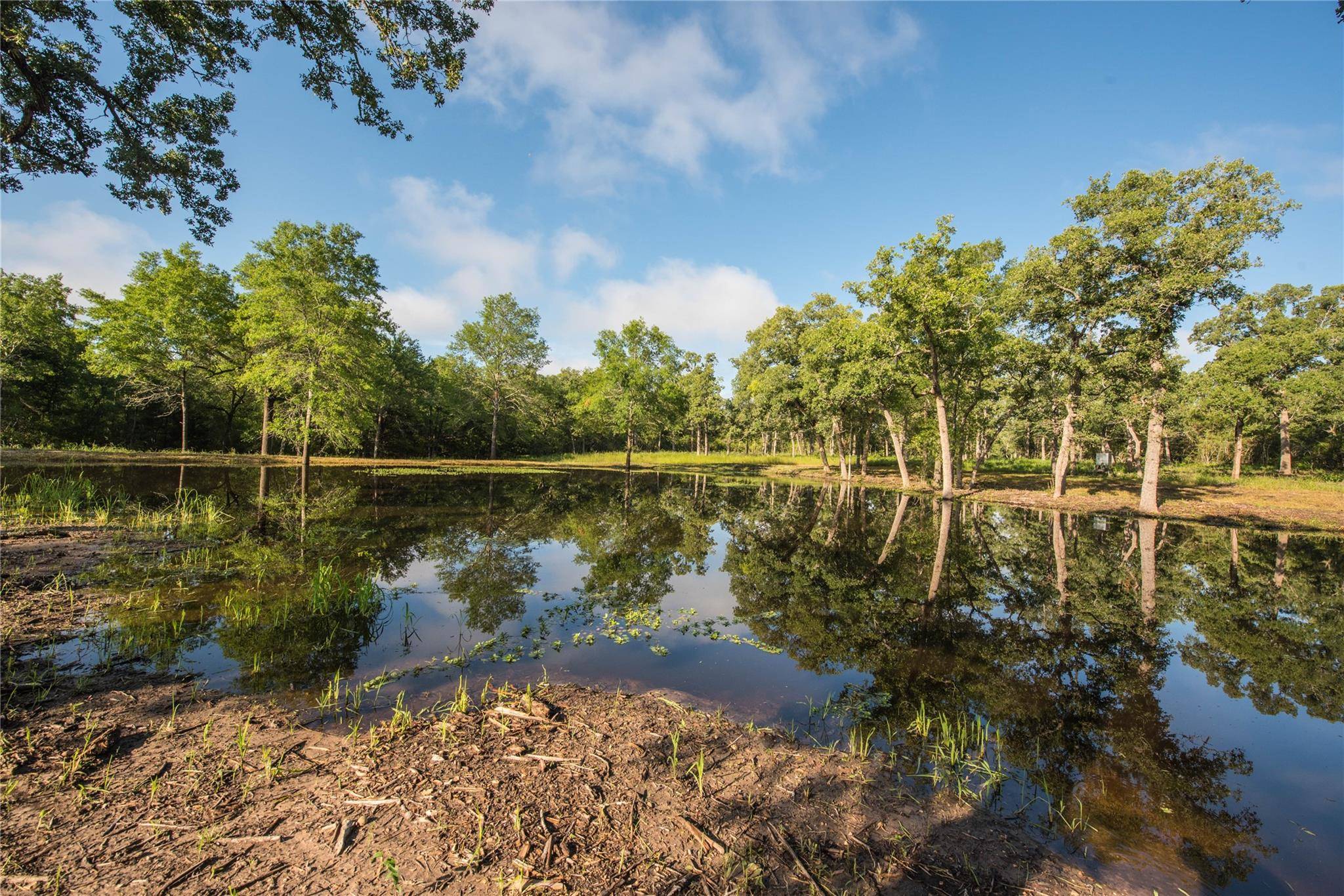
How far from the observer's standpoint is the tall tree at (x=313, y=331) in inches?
1009

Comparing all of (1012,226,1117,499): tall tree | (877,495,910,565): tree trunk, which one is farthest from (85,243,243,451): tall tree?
(1012,226,1117,499): tall tree

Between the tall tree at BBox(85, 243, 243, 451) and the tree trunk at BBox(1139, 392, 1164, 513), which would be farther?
the tall tree at BBox(85, 243, 243, 451)

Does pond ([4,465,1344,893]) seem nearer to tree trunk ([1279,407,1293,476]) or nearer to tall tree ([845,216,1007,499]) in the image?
tall tree ([845,216,1007,499])

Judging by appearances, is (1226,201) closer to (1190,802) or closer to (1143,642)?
(1143,642)

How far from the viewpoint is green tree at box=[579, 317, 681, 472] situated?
135ft

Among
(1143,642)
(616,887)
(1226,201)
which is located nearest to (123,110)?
(616,887)

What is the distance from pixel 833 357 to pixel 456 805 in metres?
35.3

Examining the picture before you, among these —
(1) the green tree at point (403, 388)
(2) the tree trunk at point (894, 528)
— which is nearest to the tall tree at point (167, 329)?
(1) the green tree at point (403, 388)

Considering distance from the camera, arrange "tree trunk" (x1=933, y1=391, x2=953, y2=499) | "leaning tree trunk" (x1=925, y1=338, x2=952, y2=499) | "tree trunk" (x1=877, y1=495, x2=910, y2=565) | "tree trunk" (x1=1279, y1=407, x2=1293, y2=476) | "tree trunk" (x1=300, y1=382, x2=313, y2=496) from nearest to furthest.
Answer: "tree trunk" (x1=877, y1=495, x2=910, y2=565) < "leaning tree trunk" (x1=925, y1=338, x2=952, y2=499) < "tree trunk" (x1=300, y1=382, x2=313, y2=496) < "tree trunk" (x1=933, y1=391, x2=953, y2=499) < "tree trunk" (x1=1279, y1=407, x2=1293, y2=476)

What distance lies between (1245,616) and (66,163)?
24843mm

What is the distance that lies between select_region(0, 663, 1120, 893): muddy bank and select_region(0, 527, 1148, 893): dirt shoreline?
0.01 m

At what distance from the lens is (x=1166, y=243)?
20750 mm

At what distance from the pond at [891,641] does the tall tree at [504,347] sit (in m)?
30.9

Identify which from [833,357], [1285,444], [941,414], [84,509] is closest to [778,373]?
[833,357]
